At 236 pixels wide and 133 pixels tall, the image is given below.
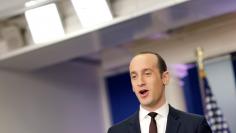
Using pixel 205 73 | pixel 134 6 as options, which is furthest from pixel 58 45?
pixel 205 73

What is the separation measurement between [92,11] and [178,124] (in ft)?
5.94

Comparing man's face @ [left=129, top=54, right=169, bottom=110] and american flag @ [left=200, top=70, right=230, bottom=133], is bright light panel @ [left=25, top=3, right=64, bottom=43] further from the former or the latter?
man's face @ [left=129, top=54, right=169, bottom=110]

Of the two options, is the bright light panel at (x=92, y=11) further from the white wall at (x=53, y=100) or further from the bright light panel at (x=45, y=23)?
the white wall at (x=53, y=100)

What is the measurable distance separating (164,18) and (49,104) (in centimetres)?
186

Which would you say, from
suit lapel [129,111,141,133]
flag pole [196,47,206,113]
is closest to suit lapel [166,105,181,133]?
suit lapel [129,111,141,133]

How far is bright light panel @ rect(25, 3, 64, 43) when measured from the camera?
3.32 m

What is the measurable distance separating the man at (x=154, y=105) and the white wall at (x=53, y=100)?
2719 mm

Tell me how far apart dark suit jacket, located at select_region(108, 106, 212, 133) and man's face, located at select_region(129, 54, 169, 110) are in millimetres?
80

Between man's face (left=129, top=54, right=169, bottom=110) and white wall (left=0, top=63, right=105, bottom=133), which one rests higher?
white wall (left=0, top=63, right=105, bottom=133)

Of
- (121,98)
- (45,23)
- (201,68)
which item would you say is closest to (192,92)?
(201,68)

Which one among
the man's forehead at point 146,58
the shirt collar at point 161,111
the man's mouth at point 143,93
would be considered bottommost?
the shirt collar at point 161,111

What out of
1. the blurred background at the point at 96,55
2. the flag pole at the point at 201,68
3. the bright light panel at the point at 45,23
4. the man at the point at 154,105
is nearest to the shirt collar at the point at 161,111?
the man at the point at 154,105

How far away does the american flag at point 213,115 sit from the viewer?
3.97 m

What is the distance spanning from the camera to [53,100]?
4711 millimetres
